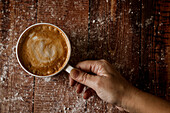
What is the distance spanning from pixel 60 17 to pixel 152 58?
2.00ft

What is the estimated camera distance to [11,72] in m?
0.90

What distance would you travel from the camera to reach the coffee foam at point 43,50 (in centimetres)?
81

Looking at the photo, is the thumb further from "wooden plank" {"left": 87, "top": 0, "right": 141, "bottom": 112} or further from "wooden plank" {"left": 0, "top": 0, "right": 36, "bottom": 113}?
"wooden plank" {"left": 0, "top": 0, "right": 36, "bottom": 113}

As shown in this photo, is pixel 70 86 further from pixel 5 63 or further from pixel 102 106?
pixel 5 63

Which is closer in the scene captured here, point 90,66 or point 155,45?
point 90,66

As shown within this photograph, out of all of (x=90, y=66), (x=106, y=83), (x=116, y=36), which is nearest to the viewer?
(x=106, y=83)

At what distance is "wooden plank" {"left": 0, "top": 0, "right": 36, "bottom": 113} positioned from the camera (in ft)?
2.93

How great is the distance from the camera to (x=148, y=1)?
941 mm

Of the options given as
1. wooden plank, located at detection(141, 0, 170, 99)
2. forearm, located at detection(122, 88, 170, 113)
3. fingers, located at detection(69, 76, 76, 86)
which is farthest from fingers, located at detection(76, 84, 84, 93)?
wooden plank, located at detection(141, 0, 170, 99)

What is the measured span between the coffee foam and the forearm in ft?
1.28

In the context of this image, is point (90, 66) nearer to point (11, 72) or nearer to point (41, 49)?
point (41, 49)

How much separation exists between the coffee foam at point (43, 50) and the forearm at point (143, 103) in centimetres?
39

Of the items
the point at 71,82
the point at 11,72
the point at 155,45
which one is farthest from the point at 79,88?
the point at 155,45

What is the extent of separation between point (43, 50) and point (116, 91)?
43cm
